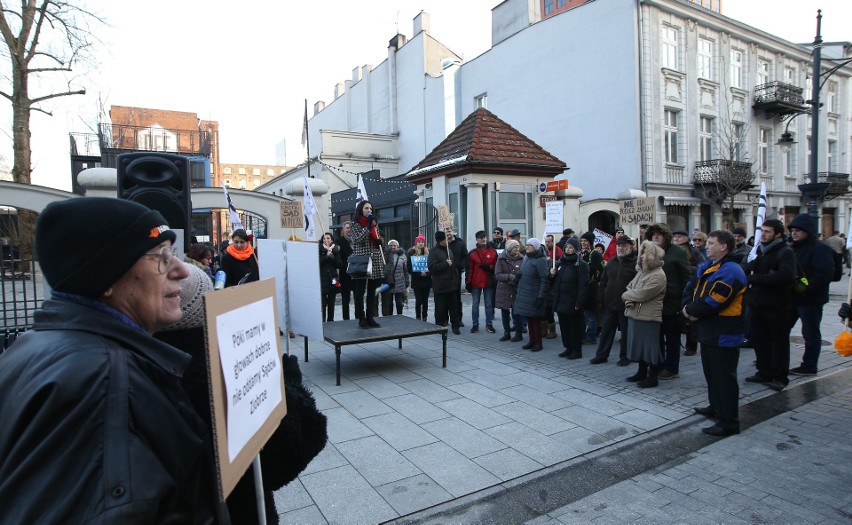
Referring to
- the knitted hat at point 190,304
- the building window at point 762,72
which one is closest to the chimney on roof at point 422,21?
the building window at point 762,72

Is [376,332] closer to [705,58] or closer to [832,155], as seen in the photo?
[705,58]

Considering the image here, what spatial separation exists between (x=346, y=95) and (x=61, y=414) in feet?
130

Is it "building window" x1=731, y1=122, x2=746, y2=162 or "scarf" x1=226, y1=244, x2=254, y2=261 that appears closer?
"scarf" x1=226, y1=244, x2=254, y2=261

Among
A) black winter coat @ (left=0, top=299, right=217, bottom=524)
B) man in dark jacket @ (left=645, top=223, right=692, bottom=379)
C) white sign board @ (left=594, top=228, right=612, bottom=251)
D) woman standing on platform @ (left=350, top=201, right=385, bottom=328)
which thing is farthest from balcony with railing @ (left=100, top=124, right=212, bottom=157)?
black winter coat @ (left=0, top=299, right=217, bottom=524)

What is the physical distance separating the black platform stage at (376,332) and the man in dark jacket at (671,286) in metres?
2.92

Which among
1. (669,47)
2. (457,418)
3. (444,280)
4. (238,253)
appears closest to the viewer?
(457,418)

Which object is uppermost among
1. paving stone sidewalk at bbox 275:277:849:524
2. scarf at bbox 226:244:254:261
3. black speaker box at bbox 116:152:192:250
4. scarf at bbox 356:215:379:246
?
black speaker box at bbox 116:152:192:250

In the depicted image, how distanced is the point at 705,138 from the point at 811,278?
19.9 meters

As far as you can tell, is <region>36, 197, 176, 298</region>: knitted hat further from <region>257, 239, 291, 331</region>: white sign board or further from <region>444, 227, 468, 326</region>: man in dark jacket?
<region>444, 227, 468, 326</region>: man in dark jacket

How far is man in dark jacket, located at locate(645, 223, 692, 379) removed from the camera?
6258mm

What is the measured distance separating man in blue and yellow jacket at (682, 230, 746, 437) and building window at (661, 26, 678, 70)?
65.3ft

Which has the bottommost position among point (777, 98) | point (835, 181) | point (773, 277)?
point (773, 277)

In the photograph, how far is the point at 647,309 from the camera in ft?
19.1

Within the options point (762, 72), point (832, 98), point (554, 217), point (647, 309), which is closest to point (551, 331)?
point (554, 217)
